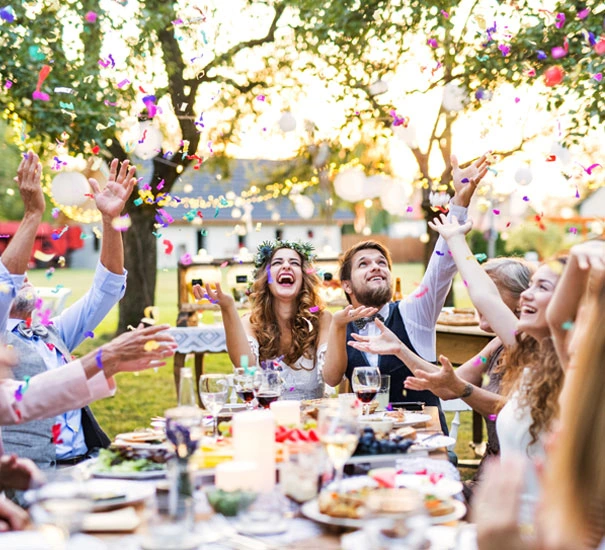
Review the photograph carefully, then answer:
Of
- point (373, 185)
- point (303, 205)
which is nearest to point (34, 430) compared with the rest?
point (373, 185)

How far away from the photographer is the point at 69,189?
6.61 meters

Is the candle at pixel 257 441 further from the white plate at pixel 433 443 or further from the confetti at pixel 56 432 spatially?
the confetti at pixel 56 432

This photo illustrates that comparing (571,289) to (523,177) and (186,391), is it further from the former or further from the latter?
(523,177)

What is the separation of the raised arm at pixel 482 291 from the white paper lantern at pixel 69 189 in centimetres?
424

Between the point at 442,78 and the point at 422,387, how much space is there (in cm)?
487

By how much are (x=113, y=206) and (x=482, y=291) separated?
→ 152 cm

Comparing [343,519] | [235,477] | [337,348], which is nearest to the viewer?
[343,519]

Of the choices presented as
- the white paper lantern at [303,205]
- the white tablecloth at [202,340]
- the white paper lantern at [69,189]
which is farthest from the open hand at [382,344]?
the white paper lantern at [303,205]

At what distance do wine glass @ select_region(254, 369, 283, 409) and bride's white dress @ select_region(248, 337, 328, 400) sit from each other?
980 millimetres

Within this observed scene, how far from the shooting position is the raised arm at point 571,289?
5.87 feet

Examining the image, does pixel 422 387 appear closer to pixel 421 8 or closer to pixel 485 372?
pixel 485 372

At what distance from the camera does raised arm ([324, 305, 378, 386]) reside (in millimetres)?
3475

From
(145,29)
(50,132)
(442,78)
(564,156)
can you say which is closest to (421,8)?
(442,78)

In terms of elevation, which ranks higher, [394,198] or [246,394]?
[394,198]
